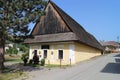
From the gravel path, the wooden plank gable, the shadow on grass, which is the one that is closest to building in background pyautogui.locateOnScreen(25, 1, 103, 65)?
the wooden plank gable

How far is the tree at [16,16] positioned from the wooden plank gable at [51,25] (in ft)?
29.5

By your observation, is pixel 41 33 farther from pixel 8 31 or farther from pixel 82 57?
pixel 8 31

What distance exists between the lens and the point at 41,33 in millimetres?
29594

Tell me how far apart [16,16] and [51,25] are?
11.7m

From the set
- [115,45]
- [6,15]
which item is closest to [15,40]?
[6,15]

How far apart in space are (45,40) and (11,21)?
1119 cm

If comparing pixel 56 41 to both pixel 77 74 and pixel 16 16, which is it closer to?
pixel 16 16

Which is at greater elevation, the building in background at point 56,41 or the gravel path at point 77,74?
the building in background at point 56,41

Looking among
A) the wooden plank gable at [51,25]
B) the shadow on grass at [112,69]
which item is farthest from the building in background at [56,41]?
the shadow on grass at [112,69]

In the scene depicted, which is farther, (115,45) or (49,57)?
(115,45)

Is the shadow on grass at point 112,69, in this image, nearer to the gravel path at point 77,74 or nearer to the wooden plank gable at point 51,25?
the gravel path at point 77,74

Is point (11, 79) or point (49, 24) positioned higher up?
point (49, 24)

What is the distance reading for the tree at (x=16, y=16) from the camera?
54.1 ft

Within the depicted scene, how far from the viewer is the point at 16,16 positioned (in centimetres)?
1714
